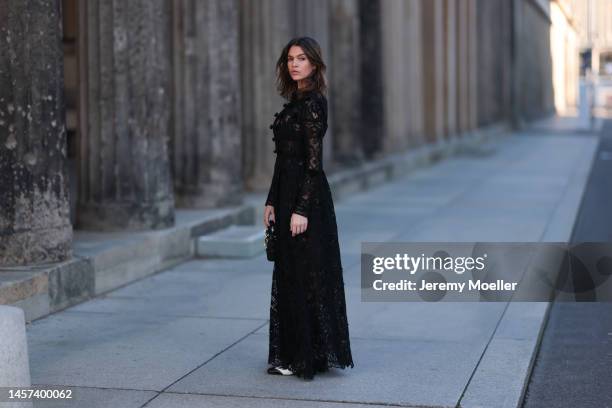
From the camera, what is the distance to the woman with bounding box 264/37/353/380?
22.4ft

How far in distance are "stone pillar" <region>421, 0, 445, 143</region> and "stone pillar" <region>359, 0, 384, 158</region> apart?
5.62 meters

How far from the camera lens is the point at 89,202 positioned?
37.1 ft

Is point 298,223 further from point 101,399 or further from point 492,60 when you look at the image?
point 492,60

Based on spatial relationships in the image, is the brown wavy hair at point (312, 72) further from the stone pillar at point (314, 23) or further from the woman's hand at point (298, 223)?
the stone pillar at point (314, 23)

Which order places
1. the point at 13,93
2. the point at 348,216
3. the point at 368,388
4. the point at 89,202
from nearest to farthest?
1. the point at 368,388
2. the point at 13,93
3. the point at 89,202
4. the point at 348,216

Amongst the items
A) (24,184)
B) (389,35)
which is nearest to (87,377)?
(24,184)

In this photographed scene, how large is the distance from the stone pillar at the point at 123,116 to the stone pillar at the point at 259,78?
162 inches

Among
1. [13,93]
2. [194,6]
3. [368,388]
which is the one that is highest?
[194,6]

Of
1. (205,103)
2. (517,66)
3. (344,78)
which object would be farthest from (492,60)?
(205,103)

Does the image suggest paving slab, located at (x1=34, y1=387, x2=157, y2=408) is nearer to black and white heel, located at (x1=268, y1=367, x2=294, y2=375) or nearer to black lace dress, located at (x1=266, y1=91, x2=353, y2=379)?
black and white heel, located at (x1=268, y1=367, x2=294, y2=375)

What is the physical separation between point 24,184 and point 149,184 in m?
2.38

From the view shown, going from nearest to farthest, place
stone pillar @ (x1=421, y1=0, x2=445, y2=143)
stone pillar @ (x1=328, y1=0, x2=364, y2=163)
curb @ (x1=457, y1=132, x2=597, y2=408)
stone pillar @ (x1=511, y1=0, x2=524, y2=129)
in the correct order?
curb @ (x1=457, y1=132, x2=597, y2=408), stone pillar @ (x1=328, y1=0, x2=364, y2=163), stone pillar @ (x1=421, y1=0, x2=445, y2=143), stone pillar @ (x1=511, y1=0, x2=524, y2=129)

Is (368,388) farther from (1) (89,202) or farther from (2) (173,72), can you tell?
(2) (173,72)

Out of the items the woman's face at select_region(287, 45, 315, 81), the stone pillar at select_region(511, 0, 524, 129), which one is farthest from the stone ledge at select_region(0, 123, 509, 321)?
the stone pillar at select_region(511, 0, 524, 129)
